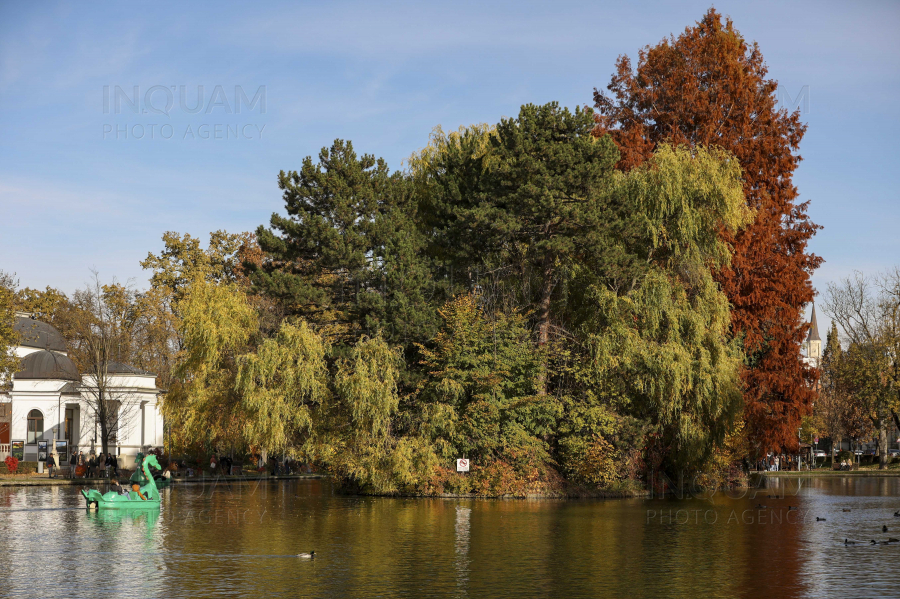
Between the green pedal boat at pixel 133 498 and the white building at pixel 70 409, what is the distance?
1035 inches

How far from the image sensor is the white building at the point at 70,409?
198 feet

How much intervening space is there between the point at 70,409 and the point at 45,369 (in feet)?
12.3

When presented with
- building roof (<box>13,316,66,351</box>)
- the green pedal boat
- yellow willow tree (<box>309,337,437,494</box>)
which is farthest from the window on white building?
the green pedal boat

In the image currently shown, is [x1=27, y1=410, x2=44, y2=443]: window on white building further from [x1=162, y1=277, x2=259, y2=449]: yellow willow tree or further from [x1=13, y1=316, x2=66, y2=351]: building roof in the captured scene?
[x1=162, y1=277, x2=259, y2=449]: yellow willow tree

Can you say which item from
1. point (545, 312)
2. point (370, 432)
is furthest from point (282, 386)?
point (545, 312)

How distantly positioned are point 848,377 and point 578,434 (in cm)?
4714

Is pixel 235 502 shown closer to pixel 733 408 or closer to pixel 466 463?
pixel 466 463

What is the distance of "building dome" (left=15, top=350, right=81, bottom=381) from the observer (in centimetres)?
6519

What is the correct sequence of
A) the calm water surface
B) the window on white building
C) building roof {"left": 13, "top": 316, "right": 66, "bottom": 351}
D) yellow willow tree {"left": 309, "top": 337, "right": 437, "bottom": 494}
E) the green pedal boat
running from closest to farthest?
1. the calm water surface
2. the green pedal boat
3. yellow willow tree {"left": 309, "top": 337, "right": 437, "bottom": 494}
4. the window on white building
5. building roof {"left": 13, "top": 316, "right": 66, "bottom": 351}

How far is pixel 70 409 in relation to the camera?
2547 inches

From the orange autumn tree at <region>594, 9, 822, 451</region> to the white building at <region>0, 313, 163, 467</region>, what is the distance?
3465cm

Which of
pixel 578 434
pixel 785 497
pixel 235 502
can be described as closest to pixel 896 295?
pixel 785 497

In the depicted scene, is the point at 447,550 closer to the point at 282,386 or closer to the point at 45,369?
the point at 282,386

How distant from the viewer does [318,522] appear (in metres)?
28.8
